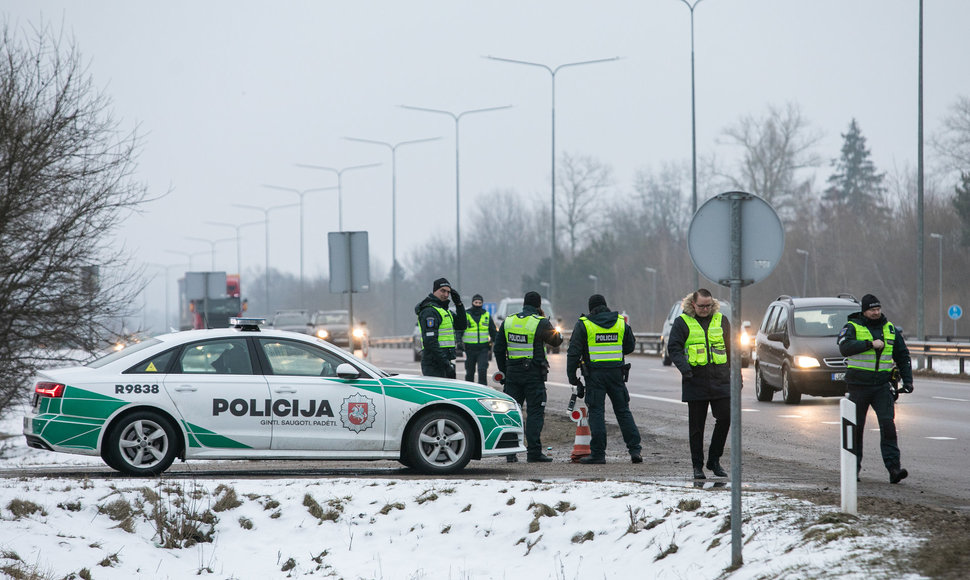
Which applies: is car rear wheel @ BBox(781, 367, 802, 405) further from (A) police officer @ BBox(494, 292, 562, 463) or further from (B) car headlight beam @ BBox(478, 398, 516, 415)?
(B) car headlight beam @ BBox(478, 398, 516, 415)

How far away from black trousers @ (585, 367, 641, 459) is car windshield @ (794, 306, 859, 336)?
333 inches

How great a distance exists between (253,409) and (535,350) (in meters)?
→ 3.56

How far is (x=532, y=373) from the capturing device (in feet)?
45.9

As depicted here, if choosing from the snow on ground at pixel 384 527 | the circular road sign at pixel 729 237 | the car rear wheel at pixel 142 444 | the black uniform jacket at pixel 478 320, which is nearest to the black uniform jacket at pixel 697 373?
the snow on ground at pixel 384 527

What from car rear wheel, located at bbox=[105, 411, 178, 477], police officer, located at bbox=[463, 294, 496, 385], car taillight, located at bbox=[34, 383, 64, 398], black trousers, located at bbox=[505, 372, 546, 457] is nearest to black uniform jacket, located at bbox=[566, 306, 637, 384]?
black trousers, located at bbox=[505, 372, 546, 457]

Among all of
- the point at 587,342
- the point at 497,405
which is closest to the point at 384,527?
the point at 497,405

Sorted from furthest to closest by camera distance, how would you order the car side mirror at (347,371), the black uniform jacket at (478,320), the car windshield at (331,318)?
the car windshield at (331,318) < the black uniform jacket at (478,320) < the car side mirror at (347,371)

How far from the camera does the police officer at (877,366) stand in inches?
447

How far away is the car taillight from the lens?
37.2ft

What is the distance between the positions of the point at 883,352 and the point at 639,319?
91448mm

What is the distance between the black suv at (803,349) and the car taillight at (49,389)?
12.7 meters

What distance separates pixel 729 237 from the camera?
7723mm

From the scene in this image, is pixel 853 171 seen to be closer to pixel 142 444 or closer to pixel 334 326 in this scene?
pixel 334 326

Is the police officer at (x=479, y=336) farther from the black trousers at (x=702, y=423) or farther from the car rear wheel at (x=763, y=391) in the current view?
the black trousers at (x=702, y=423)
